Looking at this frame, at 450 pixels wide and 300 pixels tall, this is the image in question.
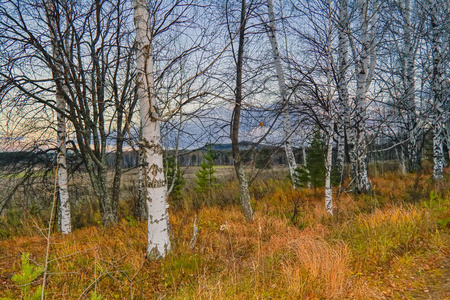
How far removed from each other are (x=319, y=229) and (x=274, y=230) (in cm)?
86

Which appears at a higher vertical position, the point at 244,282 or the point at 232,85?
the point at 232,85

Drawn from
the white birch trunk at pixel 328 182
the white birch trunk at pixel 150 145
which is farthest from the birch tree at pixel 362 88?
the white birch trunk at pixel 150 145

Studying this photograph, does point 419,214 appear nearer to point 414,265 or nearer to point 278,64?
point 414,265

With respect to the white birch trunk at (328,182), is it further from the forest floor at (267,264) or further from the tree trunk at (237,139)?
the tree trunk at (237,139)

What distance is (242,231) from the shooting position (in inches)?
196

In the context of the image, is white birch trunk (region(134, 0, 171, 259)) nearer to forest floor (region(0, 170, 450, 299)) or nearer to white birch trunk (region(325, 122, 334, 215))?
forest floor (region(0, 170, 450, 299))

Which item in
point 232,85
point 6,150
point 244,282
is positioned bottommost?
point 244,282

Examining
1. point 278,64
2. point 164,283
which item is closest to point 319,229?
point 164,283

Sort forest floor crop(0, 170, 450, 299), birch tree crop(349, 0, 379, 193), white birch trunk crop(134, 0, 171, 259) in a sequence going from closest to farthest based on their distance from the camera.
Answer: forest floor crop(0, 170, 450, 299), white birch trunk crop(134, 0, 171, 259), birch tree crop(349, 0, 379, 193)

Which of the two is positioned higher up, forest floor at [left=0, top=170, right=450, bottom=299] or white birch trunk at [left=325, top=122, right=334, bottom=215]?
white birch trunk at [left=325, top=122, right=334, bottom=215]

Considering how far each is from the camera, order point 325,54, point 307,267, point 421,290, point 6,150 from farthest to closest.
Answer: point 6,150
point 325,54
point 307,267
point 421,290

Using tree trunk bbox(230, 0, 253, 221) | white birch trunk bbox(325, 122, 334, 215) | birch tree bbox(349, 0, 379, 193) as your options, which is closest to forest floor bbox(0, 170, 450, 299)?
white birch trunk bbox(325, 122, 334, 215)

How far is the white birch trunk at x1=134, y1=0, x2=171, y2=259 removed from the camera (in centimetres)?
364

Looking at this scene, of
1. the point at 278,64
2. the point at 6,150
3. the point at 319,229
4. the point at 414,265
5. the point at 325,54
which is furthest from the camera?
the point at 278,64
